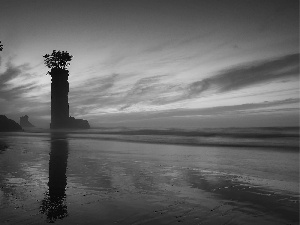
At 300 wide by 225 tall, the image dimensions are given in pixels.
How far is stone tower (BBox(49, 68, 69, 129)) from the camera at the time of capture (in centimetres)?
6656

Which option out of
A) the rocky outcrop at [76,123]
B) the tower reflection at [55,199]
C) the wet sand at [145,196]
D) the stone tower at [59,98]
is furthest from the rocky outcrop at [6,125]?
the tower reflection at [55,199]

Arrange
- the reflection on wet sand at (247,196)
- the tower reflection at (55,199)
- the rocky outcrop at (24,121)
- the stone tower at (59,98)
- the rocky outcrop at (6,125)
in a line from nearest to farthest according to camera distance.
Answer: the tower reflection at (55,199)
the reflection on wet sand at (247,196)
the rocky outcrop at (6,125)
the stone tower at (59,98)
the rocky outcrop at (24,121)

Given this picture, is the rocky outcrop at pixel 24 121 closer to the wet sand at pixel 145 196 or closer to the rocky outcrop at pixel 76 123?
the rocky outcrop at pixel 76 123

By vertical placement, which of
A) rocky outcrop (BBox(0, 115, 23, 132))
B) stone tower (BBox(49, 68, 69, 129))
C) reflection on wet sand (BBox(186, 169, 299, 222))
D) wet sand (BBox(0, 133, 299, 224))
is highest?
stone tower (BBox(49, 68, 69, 129))

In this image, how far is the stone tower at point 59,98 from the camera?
66.6 m

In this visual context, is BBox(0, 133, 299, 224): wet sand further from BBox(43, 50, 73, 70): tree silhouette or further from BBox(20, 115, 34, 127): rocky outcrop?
BBox(20, 115, 34, 127): rocky outcrop

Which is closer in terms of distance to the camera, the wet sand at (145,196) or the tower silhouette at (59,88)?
the wet sand at (145,196)

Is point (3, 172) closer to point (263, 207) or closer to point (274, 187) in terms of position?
point (263, 207)

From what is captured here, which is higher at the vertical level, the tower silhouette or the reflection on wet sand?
the tower silhouette

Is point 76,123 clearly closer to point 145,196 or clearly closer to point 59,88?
point 59,88

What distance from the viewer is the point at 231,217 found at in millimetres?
4668

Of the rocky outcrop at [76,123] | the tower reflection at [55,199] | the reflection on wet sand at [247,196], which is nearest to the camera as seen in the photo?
the tower reflection at [55,199]

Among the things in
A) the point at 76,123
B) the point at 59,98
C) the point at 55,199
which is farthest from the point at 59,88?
the point at 55,199

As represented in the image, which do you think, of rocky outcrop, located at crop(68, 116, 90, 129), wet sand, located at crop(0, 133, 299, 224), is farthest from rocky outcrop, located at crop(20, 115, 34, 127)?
wet sand, located at crop(0, 133, 299, 224)
